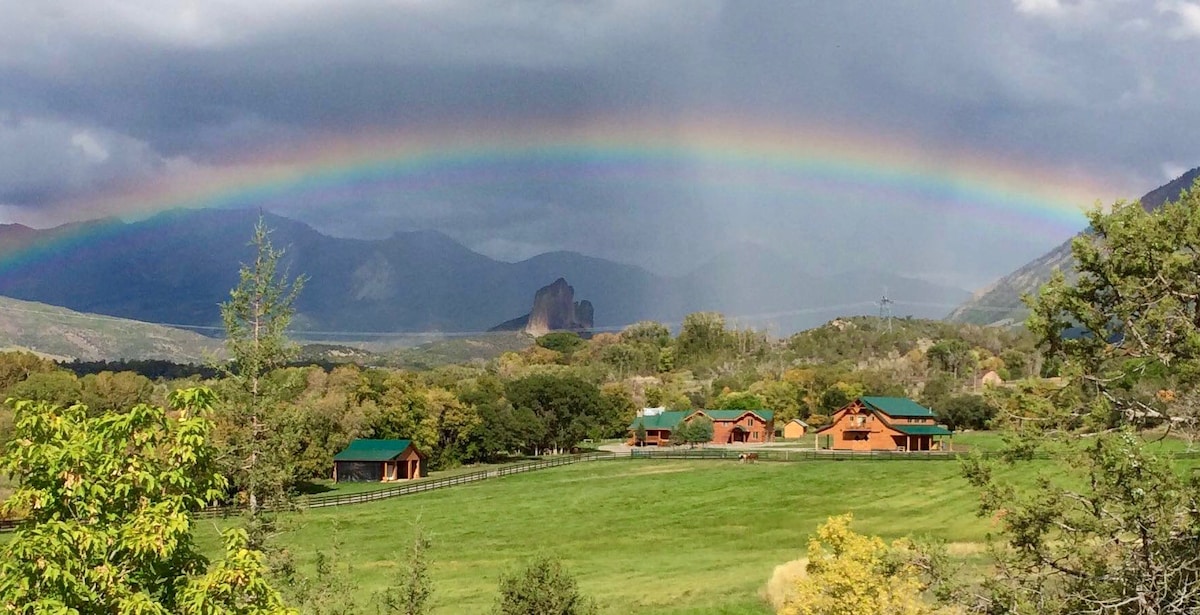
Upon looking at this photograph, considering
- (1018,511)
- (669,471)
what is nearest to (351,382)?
(669,471)

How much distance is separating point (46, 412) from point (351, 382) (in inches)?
4001

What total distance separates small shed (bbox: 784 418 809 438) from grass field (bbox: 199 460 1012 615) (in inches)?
1623

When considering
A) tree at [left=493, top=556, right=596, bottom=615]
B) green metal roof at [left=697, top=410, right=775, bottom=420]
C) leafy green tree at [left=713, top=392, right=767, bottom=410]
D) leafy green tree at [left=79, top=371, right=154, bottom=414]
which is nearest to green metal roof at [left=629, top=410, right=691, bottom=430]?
green metal roof at [left=697, top=410, right=775, bottom=420]

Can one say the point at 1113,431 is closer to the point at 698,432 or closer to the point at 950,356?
the point at 698,432

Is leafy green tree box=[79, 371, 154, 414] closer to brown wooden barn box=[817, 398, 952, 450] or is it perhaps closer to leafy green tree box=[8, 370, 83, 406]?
leafy green tree box=[8, 370, 83, 406]

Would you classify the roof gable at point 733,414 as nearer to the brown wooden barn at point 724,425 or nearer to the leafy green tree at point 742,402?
the brown wooden barn at point 724,425

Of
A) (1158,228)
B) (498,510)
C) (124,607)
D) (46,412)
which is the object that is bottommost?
(498,510)

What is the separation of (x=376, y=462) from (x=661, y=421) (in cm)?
4647

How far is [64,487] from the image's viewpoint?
8852 millimetres

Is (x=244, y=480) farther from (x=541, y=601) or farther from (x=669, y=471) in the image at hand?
(x=669, y=471)

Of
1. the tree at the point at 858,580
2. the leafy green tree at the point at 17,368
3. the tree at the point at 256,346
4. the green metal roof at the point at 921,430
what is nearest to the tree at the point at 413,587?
the tree at the point at 256,346

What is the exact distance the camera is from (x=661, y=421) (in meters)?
124

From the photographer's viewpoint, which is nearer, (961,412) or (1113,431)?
(1113,431)


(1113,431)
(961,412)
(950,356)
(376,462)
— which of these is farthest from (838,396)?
(1113,431)
